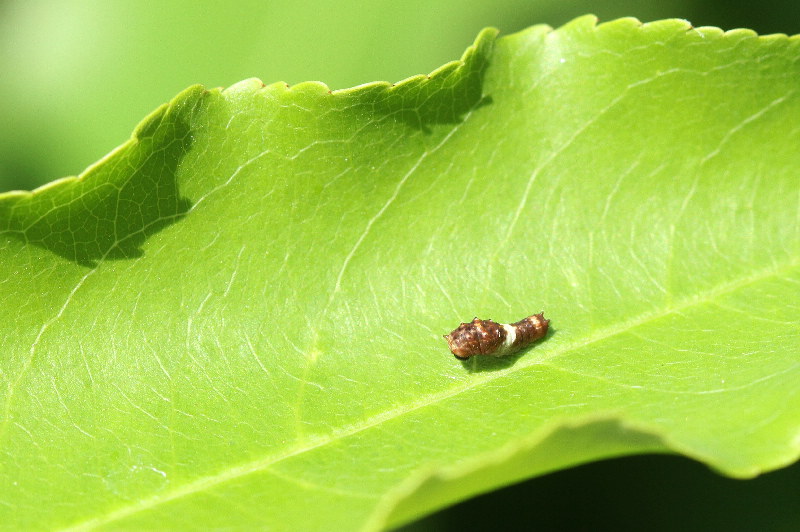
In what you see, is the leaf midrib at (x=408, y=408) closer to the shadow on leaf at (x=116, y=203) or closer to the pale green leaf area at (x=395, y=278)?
the pale green leaf area at (x=395, y=278)

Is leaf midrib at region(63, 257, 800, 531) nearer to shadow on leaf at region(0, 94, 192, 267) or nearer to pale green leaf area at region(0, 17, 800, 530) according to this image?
pale green leaf area at region(0, 17, 800, 530)

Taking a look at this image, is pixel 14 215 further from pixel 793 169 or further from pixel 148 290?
pixel 793 169

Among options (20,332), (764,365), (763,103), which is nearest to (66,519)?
(20,332)

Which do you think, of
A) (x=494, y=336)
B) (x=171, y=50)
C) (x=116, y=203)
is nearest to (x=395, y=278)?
(x=494, y=336)

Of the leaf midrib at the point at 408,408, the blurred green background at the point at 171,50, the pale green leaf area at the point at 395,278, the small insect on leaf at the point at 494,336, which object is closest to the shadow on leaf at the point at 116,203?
the pale green leaf area at the point at 395,278

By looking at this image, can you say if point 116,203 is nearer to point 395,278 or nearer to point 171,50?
point 395,278

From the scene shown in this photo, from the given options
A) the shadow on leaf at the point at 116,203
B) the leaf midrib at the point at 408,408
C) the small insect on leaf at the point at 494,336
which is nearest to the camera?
the leaf midrib at the point at 408,408

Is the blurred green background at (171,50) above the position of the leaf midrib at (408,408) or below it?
above

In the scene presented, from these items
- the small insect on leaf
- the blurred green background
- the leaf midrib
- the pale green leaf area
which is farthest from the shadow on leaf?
the blurred green background
